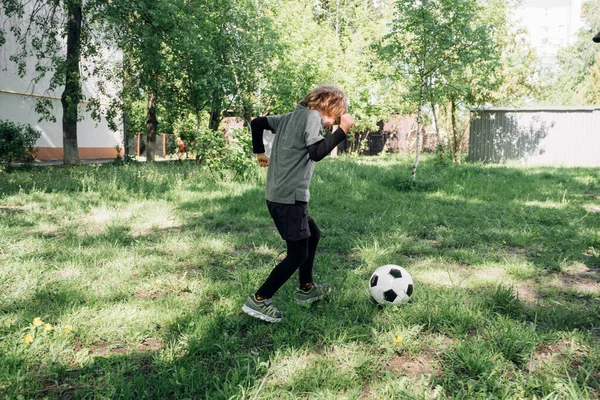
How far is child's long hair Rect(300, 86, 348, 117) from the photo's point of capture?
2949mm

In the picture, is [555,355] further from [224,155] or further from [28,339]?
[224,155]

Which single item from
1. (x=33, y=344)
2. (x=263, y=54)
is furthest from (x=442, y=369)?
(x=263, y=54)

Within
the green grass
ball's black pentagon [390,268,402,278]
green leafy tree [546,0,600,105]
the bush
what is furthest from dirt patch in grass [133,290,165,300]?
green leafy tree [546,0,600,105]

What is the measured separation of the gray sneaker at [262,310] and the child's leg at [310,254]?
0.43 m

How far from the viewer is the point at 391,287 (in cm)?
314

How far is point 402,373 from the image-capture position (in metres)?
2.34

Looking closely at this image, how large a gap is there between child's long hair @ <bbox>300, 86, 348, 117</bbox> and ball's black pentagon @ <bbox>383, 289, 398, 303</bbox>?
1354 mm

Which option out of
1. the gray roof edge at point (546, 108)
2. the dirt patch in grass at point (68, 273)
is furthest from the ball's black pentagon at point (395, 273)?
the gray roof edge at point (546, 108)

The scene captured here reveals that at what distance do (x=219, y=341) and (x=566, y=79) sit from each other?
43021mm

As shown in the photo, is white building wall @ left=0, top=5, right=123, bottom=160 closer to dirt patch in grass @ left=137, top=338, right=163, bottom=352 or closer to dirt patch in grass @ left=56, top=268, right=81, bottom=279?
dirt patch in grass @ left=56, top=268, right=81, bottom=279

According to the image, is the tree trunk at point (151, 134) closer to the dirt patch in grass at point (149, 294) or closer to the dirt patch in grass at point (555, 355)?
the dirt patch in grass at point (149, 294)

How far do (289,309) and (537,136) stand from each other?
55.2ft

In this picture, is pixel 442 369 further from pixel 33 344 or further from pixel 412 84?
pixel 412 84

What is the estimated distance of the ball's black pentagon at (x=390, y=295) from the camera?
3.13m
